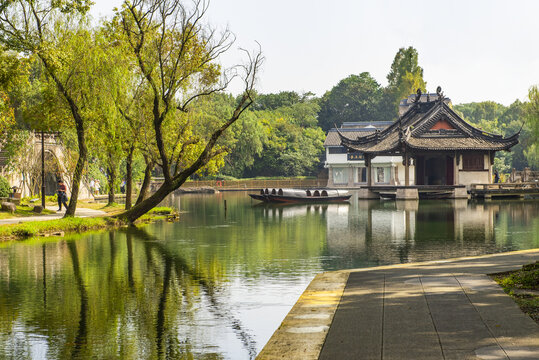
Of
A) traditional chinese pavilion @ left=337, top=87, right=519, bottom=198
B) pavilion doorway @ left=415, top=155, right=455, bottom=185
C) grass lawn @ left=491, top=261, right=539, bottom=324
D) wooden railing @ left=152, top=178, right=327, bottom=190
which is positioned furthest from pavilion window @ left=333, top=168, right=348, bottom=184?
grass lawn @ left=491, top=261, right=539, bottom=324

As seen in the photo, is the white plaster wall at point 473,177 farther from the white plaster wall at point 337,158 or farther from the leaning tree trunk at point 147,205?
the leaning tree trunk at point 147,205

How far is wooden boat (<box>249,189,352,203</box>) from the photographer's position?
54281 mm

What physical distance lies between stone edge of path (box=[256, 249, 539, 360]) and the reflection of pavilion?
22.3 ft

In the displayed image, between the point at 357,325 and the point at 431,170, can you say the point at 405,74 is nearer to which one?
the point at 431,170

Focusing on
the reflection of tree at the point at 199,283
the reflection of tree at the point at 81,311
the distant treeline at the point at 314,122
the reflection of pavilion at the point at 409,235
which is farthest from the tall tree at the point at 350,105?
the reflection of tree at the point at 81,311

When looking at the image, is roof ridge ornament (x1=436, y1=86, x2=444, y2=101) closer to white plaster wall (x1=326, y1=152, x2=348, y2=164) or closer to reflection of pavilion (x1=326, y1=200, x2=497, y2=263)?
reflection of pavilion (x1=326, y1=200, x2=497, y2=263)

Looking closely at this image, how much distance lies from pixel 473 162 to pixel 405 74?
45.7m

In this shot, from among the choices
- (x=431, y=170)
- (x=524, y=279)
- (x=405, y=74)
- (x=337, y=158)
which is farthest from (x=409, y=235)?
(x=405, y=74)

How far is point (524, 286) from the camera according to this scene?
10312mm

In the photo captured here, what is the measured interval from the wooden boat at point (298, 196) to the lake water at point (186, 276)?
73.4 ft

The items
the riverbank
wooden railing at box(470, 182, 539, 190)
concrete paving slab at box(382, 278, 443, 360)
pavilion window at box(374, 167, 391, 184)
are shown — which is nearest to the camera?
concrete paving slab at box(382, 278, 443, 360)

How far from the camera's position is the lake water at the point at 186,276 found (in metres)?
9.29

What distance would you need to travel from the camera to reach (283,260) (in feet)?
59.4

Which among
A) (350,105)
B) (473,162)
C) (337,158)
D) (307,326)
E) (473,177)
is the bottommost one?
(307,326)
